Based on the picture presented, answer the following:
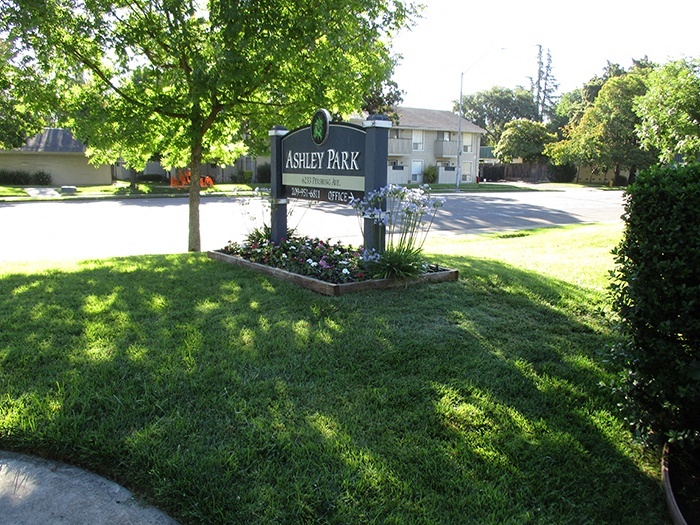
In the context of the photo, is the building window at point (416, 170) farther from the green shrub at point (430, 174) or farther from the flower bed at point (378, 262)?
the flower bed at point (378, 262)

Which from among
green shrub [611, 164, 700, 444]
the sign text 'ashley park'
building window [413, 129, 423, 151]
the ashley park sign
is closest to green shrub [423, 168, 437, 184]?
building window [413, 129, 423, 151]

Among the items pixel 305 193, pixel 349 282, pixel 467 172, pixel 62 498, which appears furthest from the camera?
pixel 467 172

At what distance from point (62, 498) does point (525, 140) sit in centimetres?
6040

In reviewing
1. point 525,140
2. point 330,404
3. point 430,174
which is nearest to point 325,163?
point 330,404

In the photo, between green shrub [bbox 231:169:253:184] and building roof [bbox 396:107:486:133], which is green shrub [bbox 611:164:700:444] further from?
building roof [bbox 396:107:486:133]

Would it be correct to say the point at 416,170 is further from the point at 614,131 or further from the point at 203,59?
the point at 203,59

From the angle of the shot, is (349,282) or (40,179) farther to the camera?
(40,179)

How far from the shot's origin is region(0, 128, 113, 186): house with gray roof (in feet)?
117

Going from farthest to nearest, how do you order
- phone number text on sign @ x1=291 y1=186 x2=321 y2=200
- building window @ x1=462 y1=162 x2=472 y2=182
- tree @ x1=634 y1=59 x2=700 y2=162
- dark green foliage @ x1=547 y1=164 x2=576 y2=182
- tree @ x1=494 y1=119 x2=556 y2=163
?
tree @ x1=494 y1=119 x2=556 y2=163 → dark green foliage @ x1=547 y1=164 x2=576 y2=182 → building window @ x1=462 y1=162 x2=472 y2=182 → tree @ x1=634 y1=59 x2=700 y2=162 → phone number text on sign @ x1=291 y1=186 x2=321 y2=200

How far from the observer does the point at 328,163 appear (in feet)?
23.3

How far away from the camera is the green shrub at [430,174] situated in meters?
45.2

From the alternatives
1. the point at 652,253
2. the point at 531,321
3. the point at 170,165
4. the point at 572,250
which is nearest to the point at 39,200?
the point at 170,165

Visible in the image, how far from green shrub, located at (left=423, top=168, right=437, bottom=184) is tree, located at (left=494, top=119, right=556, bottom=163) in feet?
54.3

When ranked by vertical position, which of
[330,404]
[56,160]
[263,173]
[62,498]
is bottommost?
[62,498]
